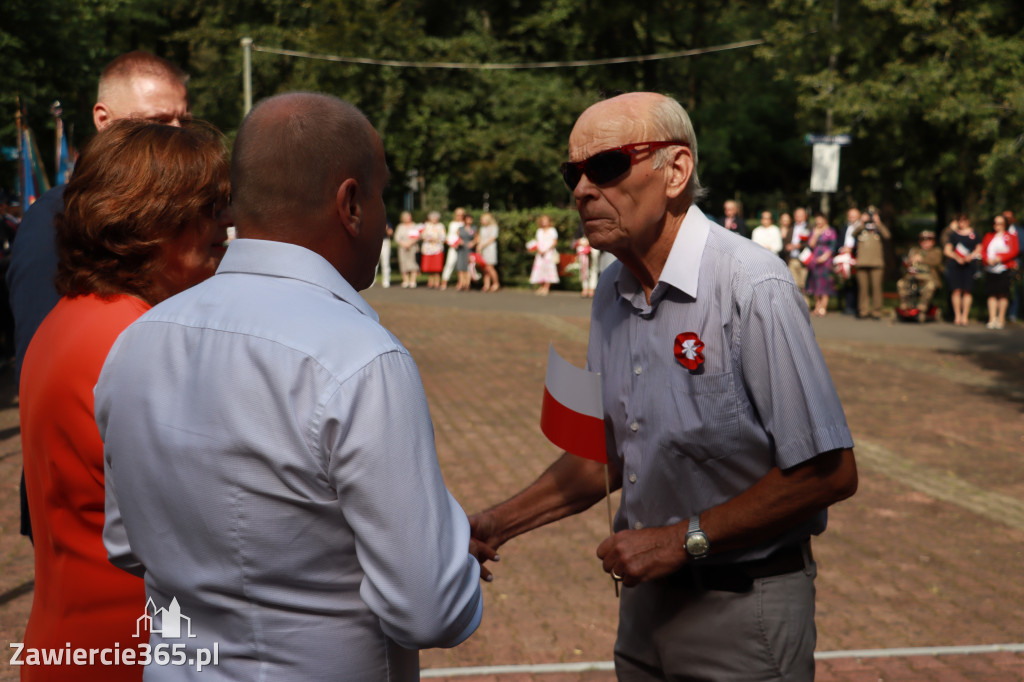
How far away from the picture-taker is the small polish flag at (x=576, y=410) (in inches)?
98.0

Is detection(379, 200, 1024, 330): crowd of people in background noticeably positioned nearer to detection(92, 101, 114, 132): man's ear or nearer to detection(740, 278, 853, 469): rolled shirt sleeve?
detection(92, 101, 114, 132): man's ear

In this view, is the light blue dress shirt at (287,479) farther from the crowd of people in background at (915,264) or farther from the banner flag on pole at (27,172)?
the crowd of people in background at (915,264)

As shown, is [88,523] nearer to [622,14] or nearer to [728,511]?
[728,511]

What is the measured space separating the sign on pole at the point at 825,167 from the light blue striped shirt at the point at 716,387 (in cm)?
2033

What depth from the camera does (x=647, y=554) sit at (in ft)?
7.84

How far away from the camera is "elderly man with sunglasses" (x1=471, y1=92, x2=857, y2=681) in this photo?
231cm

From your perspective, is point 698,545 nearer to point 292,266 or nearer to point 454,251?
point 292,266

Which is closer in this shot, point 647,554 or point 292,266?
point 292,266

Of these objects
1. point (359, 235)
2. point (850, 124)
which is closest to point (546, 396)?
point (359, 235)

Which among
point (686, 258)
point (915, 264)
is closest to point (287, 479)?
point (686, 258)

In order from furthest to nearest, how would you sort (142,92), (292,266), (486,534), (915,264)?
(915,264) < (142,92) < (486,534) < (292,266)

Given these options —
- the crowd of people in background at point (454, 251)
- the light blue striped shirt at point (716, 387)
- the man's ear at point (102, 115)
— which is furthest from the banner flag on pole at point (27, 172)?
the light blue striped shirt at point (716, 387)

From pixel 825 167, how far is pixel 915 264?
430 cm

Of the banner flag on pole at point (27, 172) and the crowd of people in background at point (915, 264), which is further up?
the banner flag on pole at point (27, 172)
